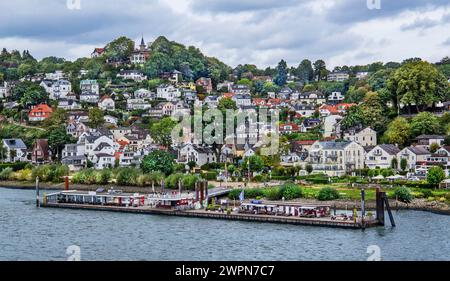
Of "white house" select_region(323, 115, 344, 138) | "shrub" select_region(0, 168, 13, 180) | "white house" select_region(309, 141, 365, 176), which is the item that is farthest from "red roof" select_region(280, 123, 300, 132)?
"shrub" select_region(0, 168, 13, 180)

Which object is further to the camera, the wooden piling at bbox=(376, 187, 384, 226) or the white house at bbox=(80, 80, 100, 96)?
the white house at bbox=(80, 80, 100, 96)

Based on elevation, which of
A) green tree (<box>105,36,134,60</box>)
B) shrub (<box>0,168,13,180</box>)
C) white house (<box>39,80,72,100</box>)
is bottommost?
shrub (<box>0,168,13,180</box>)

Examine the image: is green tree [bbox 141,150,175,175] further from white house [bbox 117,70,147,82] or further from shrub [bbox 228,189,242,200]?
white house [bbox 117,70,147,82]

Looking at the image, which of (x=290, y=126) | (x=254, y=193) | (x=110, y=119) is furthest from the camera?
(x=110, y=119)

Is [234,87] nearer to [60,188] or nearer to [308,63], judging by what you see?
[308,63]

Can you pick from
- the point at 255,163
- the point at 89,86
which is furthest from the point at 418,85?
the point at 89,86

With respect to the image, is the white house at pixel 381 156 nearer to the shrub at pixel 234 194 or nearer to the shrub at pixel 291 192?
the shrub at pixel 291 192

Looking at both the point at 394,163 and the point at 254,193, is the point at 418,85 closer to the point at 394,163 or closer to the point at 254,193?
the point at 394,163
